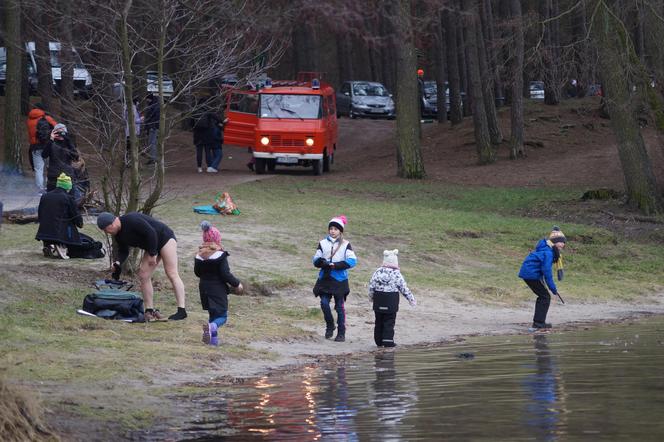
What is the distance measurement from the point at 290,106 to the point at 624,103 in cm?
1029

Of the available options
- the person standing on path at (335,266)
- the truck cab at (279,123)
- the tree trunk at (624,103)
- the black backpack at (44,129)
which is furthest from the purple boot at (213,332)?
the truck cab at (279,123)

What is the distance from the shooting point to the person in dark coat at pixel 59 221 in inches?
693

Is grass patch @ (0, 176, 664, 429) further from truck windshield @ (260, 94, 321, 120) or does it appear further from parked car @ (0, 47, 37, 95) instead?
parked car @ (0, 47, 37, 95)

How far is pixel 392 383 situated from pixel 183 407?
2.21m

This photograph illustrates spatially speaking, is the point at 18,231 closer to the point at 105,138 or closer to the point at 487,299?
the point at 105,138

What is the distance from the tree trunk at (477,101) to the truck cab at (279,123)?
490 cm

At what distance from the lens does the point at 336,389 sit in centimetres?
1146

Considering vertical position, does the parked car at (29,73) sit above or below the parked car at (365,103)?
above

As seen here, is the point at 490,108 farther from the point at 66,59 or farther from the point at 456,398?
the point at 456,398

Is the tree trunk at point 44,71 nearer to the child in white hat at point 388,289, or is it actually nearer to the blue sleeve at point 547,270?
the blue sleeve at point 547,270

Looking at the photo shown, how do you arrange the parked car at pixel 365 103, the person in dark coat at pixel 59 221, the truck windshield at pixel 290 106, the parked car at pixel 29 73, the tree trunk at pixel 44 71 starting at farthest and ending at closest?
the parked car at pixel 365 103 → the parked car at pixel 29 73 → the truck windshield at pixel 290 106 → the tree trunk at pixel 44 71 → the person in dark coat at pixel 59 221

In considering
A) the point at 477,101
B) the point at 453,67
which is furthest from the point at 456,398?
the point at 453,67

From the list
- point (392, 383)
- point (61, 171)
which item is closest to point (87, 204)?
point (61, 171)

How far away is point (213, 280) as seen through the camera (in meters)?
13.8
